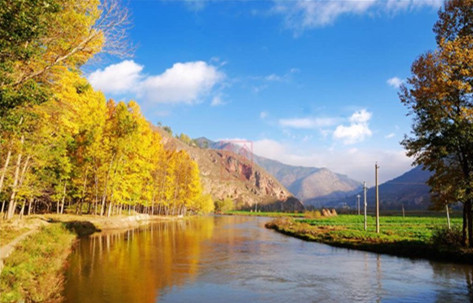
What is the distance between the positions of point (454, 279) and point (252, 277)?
11.0 metres

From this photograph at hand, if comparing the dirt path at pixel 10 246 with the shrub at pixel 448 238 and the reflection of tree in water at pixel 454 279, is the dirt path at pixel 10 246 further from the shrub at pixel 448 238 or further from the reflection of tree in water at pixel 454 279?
the shrub at pixel 448 238

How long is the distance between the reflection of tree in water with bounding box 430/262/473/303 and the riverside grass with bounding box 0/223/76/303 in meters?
16.2

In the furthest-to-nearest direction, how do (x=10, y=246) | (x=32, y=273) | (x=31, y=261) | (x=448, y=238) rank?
(x=448, y=238) < (x=10, y=246) < (x=31, y=261) < (x=32, y=273)

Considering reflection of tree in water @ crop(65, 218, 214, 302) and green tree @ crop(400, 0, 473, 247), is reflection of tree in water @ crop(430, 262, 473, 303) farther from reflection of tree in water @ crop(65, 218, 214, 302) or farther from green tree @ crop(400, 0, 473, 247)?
reflection of tree in water @ crop(65, 218, 214, 302)

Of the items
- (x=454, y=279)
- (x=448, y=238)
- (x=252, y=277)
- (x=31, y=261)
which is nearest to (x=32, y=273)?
(x=31, y=261)

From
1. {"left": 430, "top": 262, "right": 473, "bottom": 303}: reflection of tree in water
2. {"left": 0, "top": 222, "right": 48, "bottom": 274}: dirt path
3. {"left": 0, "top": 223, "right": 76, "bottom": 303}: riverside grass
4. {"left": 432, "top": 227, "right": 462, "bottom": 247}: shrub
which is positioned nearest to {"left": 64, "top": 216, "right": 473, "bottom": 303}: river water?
{"left": 430, "top": 262, "right": 473, "bottom": 303}: reflection of tree in water

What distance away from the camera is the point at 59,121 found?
21406 millimetres

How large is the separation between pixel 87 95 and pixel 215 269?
28.9 metres

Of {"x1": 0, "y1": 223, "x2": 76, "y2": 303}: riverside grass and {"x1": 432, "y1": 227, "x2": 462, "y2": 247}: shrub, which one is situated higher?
{"x1": 432, "y1": 227, "x2": 462, "y2": 247}: shrub

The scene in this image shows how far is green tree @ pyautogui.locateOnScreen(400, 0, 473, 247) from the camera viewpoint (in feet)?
69.2

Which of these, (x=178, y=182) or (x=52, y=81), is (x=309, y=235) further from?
(x=178, y=182)

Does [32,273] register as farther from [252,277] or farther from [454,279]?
[454,279]

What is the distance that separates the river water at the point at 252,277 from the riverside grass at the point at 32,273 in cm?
78

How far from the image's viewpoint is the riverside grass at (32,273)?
11.3m
